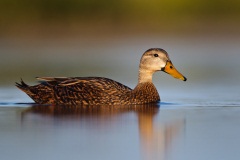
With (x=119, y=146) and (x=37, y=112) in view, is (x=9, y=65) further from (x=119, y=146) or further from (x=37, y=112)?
(x=119, y=146)

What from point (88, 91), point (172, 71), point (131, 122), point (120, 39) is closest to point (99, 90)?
point (88, 91)

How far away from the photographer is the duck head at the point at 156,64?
599 inches

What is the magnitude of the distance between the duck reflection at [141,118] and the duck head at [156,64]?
2.03 ft

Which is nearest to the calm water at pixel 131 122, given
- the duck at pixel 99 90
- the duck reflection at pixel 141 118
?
the duck reflection at pixel 141 118

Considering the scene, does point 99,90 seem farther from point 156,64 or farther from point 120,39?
point 120,39

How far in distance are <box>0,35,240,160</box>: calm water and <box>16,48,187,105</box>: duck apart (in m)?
0.23

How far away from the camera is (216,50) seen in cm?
2605

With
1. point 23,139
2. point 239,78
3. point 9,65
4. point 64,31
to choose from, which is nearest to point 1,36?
point 64,31

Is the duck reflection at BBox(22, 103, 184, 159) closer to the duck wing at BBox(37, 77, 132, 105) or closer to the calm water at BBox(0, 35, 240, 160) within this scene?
the calm water at BBox(0, 35, 240, 160)

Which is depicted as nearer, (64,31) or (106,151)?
(106,151)

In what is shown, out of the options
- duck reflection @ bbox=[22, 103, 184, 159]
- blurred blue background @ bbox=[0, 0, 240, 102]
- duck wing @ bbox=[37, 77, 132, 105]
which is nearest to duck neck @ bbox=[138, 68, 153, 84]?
duck wing @ bbox=[37, 77, 132, 105]

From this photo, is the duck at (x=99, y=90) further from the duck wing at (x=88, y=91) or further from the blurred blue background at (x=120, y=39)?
the blurred blue background at (x=120, y=39)

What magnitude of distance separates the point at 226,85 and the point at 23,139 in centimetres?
651

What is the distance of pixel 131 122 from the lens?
506 inches
